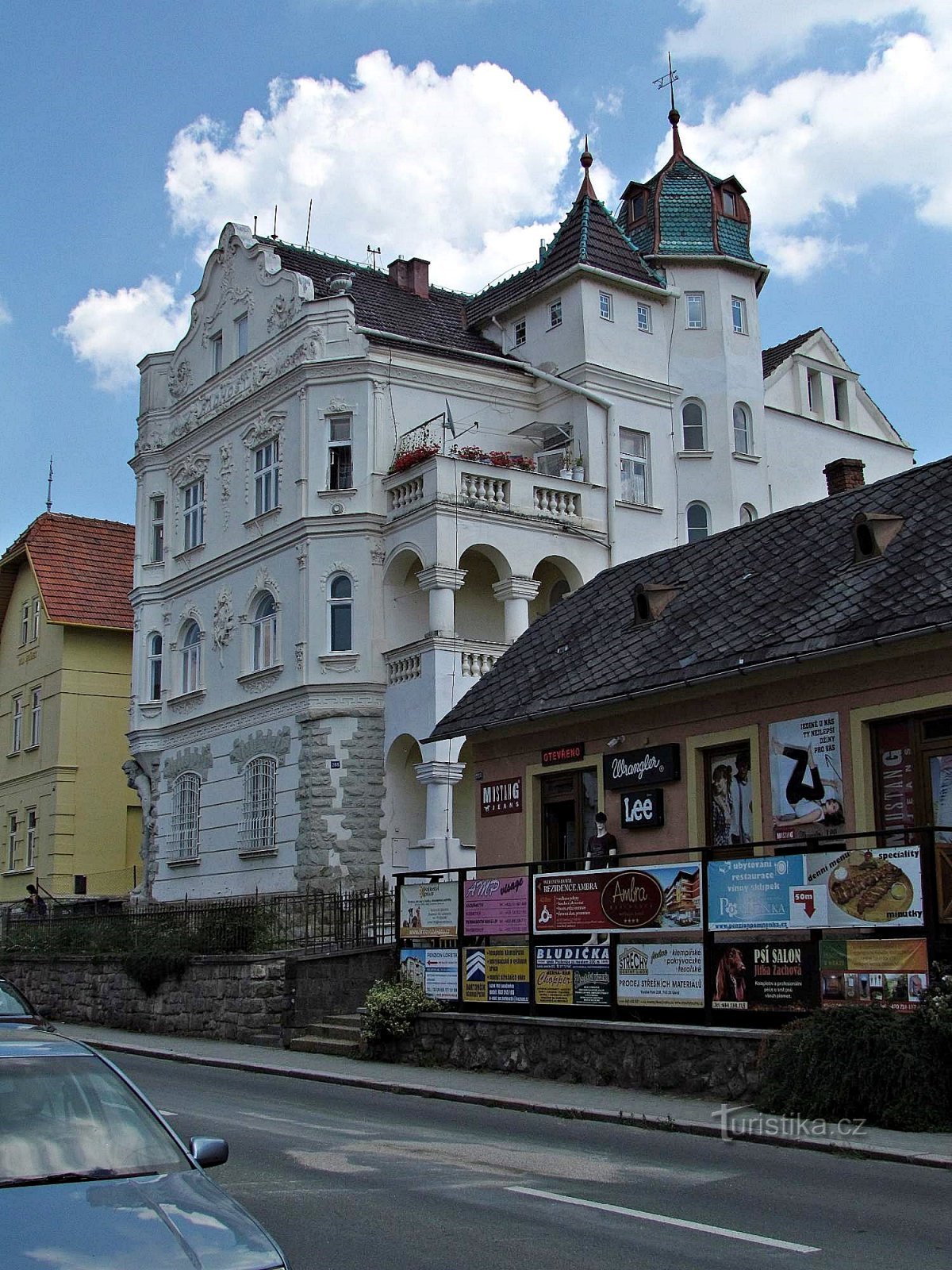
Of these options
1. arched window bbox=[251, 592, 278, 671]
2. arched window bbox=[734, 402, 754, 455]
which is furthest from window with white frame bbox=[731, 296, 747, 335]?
arched window bbox=[251, 592, 278, 671]

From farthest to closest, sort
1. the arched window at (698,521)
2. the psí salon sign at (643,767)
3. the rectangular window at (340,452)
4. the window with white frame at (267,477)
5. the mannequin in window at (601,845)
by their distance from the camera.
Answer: the arched window at (698,521) → the window with white frame at (267,477) → the rectangular window at (340,452) → the psí salon sign at (643,767) → the mannequin in window at (601,845)

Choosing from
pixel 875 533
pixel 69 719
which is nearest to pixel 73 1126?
pixel 875 533

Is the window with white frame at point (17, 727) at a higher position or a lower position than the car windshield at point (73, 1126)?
higher

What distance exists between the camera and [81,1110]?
6.04 metres

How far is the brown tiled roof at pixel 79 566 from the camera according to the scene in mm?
47188

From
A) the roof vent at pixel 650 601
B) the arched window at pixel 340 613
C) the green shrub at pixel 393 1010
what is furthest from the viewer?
the arched window at pixel 340 613

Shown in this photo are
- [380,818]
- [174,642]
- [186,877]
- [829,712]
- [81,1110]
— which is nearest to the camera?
[81,1110]

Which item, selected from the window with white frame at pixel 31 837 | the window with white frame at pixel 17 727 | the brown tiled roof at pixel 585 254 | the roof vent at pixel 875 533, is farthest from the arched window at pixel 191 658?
the roof vent at pixel 875 533

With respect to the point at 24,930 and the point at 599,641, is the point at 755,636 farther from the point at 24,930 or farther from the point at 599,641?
the point at 24,930

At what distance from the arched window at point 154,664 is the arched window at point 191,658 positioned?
1185 mm

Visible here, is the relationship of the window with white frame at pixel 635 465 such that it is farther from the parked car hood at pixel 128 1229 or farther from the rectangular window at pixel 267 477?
the parked car hood at pixel 128 1229

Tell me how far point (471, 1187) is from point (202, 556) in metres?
29.6

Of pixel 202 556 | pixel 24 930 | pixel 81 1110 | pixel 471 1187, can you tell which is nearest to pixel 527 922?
pixel 471 1187

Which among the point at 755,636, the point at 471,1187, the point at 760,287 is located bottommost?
the point at 471,1187
